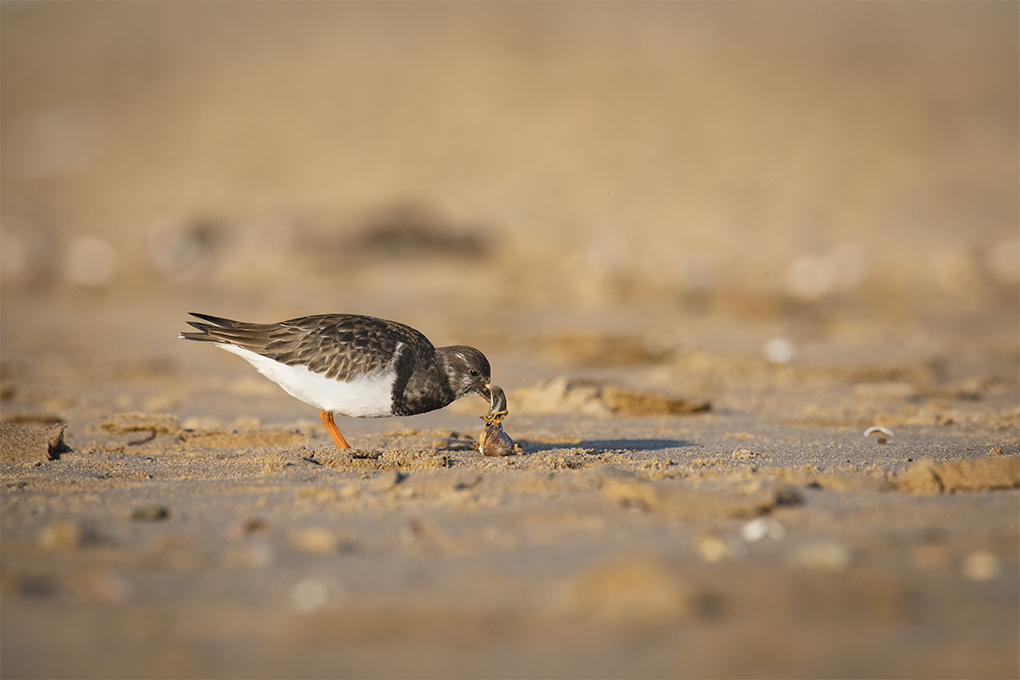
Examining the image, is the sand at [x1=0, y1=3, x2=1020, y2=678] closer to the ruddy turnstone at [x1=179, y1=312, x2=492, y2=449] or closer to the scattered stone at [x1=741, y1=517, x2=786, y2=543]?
the scattered stone at [x1=741, y1=517, x2=786, y2=543]

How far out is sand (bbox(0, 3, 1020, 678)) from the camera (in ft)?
10.5

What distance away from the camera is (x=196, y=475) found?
546 cm

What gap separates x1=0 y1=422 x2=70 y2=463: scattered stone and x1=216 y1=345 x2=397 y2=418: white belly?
1483mm

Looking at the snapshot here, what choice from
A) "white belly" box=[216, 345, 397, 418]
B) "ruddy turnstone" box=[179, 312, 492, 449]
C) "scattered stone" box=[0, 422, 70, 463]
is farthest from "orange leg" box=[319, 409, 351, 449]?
"scattered stone" box=[0, 422, 70, 463]

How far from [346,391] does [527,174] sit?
23198mm

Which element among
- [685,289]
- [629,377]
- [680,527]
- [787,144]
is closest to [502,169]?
[787,144]

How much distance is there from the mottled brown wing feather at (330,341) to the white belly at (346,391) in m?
0.05

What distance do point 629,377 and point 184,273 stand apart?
15.5 meters

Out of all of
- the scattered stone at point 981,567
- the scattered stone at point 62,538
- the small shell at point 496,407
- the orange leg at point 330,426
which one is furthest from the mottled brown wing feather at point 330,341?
the scattered stone at point 981,567

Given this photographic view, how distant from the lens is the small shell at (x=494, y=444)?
603cm

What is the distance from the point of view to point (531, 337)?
13.9 m

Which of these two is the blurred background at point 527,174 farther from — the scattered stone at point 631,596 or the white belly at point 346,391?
the scattered stone at point 631,596

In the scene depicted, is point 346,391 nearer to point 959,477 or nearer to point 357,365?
point 357,365

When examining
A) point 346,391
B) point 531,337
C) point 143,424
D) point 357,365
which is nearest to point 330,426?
point 346,391
